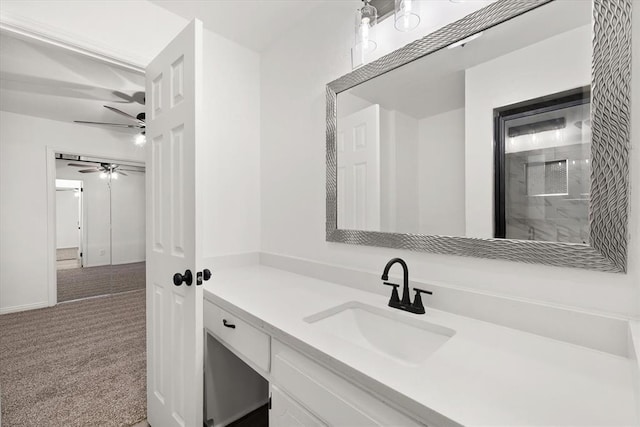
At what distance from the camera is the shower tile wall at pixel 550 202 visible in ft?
2.83

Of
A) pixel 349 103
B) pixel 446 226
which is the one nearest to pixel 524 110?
pixel 446 226

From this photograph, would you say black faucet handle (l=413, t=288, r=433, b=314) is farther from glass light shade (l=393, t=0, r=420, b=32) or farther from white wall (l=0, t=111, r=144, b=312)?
white wall (l=0, t=111, r=144, b=312)

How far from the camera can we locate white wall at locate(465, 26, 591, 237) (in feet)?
2.86

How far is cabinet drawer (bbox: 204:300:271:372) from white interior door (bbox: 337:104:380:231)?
72 centimetres

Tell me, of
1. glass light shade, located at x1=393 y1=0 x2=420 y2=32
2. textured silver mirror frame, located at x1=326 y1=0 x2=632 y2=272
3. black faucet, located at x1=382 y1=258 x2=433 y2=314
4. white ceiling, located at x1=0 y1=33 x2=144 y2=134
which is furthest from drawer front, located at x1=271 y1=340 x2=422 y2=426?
white ceiling, located at x1=0 y1=33 x2=144 y2=134

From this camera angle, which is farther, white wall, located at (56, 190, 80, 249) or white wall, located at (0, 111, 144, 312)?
white wall, located at (56, 190, 80, 249)

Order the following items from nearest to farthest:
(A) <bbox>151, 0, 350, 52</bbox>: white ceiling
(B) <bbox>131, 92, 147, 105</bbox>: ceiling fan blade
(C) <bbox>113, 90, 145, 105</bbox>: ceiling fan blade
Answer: (A) <bbox>151, 0, 350, 52</bbox>: white ceiling < (C) <bbox>113, 90, 145, 105</bbox>: ceiling fan blade < (B) <bbox>131, 92, 147, 105</bbox>: ceiling fan blade

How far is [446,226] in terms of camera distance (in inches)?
45.8

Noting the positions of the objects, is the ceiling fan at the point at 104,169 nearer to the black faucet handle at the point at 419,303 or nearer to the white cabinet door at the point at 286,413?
the white cabinet door at the point at 286,413

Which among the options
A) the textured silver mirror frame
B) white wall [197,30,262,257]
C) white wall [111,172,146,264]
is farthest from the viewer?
white wall [111,172,146,264]

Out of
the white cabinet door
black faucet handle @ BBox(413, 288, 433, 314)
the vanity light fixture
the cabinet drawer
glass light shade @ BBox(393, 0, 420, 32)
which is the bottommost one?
the white cabinet door

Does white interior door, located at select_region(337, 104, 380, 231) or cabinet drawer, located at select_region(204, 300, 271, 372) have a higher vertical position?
white interior door, located at select_region(337, 104, 380, 231)

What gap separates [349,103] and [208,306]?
1.32 m

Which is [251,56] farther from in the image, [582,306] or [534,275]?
[582,306]
